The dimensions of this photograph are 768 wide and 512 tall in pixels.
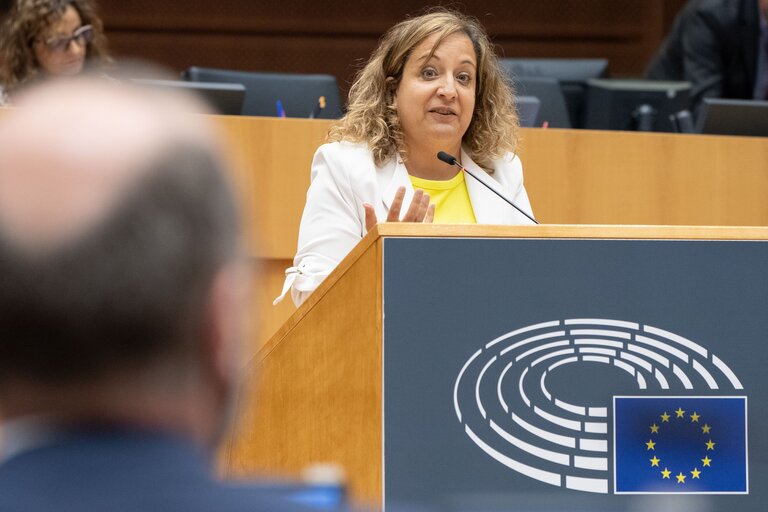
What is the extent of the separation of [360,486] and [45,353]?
1.64 meters

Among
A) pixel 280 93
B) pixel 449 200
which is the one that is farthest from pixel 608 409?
pixel 280 93

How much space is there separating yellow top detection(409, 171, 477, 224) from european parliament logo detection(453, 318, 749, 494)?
3.11 ft

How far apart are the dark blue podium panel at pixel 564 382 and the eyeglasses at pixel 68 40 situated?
8.31 feet

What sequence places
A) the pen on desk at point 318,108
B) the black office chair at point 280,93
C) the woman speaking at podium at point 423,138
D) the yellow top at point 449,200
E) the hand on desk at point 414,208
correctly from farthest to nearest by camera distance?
the black office chair at point 280,93, the pen on desk at point 318,108, the yellow top at point 449,200, the woman speaking at podium at point 423,138, the hand on desk at point 414,208

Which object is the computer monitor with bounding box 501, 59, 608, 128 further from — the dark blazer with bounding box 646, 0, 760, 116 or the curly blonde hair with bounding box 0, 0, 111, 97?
the curly blonde hair with bounding box 0, 0, 111, 97

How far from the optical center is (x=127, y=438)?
53 centimetres

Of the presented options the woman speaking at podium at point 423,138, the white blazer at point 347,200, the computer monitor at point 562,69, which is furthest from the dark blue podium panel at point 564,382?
the computer monitor at point 562,69

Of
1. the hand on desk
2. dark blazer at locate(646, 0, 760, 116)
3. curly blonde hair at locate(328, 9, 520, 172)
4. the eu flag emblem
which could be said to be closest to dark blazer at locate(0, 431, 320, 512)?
the eu flag emblem

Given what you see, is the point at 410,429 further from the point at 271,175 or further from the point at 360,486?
the point at 271,175

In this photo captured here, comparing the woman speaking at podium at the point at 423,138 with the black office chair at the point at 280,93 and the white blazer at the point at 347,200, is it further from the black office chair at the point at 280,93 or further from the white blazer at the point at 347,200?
the black office chair at the point at 280,93

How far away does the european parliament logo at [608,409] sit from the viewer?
213cm

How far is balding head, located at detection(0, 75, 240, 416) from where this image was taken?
525 mm

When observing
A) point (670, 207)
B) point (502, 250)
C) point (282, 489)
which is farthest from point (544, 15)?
point (282, 489)

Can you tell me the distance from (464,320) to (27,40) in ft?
8.74
